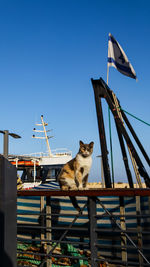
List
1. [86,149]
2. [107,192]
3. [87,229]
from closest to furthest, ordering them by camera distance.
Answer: [107,192], [87,229], [86,149]

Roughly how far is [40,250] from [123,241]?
2551mm

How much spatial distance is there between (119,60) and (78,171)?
542 cm

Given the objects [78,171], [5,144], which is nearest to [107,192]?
[78,171]

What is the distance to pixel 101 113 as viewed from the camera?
23.1ft

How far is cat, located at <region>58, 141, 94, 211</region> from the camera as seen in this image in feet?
17.6

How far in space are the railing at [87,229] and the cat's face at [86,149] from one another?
1.09 m

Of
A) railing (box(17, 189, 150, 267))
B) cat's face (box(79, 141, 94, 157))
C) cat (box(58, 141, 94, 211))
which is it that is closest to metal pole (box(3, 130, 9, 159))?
railing (box(17, 189, 150, 267))

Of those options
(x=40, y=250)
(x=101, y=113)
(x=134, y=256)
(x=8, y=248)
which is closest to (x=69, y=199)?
(x=40, y=250)

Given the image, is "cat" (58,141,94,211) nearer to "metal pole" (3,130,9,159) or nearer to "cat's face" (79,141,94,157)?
"cat's face" (79,141,94,157)

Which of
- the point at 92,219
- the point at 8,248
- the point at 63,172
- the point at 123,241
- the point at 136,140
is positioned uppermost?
the point at 136,140

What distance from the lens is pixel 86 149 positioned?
5.57 m

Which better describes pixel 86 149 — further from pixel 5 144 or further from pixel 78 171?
pixel 5 144

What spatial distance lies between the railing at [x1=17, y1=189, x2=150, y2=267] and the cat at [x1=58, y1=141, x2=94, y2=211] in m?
0.55

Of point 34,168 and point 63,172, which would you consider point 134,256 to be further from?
point 34,168
